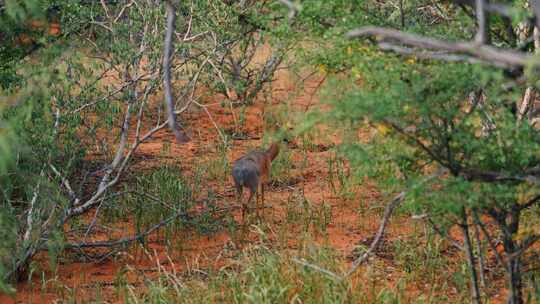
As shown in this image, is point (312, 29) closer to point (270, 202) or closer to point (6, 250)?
point (6, 250)

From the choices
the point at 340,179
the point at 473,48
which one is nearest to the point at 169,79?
the point at 473,48

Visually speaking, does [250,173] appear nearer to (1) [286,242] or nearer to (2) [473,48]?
(1) [286,242]

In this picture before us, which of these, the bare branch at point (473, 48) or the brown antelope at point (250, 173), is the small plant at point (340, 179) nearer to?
the brown antelope at point (250, 173)

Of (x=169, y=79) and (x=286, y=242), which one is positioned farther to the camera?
(x=286, y=242)

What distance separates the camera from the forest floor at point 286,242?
562 cm

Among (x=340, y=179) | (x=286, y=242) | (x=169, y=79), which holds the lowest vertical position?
(x=286, y=242)

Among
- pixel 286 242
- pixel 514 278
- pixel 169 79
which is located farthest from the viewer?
pixel 286 242

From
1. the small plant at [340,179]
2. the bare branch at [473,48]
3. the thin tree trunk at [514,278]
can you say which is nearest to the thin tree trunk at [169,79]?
the bare branch at [473,48]

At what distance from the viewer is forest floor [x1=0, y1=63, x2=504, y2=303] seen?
18.5 feet

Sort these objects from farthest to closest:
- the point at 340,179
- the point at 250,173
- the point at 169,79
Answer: the point at 340,179 → the point at 250,173 → the point at 169,79

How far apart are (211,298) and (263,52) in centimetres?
989

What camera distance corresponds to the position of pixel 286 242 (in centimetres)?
640

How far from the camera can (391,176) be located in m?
4.19

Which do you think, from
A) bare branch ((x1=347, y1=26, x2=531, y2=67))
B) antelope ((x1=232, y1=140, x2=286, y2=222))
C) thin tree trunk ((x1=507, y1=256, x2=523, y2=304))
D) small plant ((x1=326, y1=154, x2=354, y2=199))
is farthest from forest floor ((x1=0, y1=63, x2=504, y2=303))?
bare branch ((x1=347, y1=26, x2=531, y2=67))
